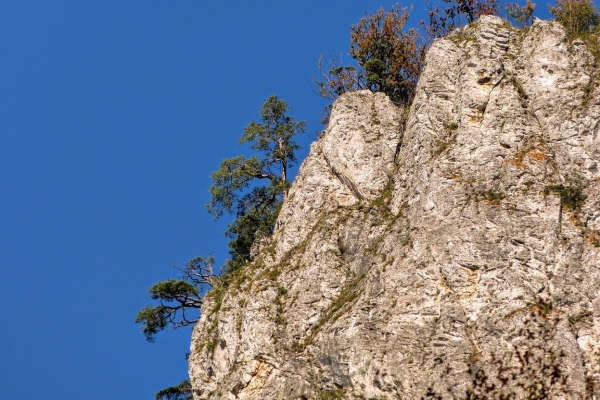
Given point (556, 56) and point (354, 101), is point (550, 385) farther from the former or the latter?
point (354, 101)

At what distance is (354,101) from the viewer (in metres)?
42.7

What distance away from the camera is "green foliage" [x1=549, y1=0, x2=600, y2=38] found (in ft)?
138

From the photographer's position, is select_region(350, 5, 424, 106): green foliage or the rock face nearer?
the rock face

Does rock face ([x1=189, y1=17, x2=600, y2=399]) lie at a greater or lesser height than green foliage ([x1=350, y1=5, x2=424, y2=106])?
lesser

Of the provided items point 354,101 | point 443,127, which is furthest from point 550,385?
point 354,101

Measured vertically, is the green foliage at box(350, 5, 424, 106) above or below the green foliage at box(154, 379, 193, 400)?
above

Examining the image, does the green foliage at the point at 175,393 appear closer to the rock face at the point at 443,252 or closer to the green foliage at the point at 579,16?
the rock face at the point at 443,252

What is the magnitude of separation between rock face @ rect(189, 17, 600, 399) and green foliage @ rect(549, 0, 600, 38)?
3.04 m

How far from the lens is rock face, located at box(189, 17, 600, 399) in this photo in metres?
28.7

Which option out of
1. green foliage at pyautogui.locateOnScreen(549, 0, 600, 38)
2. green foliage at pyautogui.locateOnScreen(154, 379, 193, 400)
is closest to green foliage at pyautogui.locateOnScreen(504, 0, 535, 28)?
green foliage at pyautogui.locateOnScreen(549, 0, 600, 38)

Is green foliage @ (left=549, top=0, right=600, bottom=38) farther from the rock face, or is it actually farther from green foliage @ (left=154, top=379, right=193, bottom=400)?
green foliage @ (left=154, top=379, right=193, bottom=400)

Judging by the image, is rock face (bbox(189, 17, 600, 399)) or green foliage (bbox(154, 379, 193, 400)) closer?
rock face (bbox(189, 17, 600, 399))

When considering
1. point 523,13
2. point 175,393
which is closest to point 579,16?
point 523,13

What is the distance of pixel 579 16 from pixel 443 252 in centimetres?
1765
